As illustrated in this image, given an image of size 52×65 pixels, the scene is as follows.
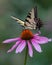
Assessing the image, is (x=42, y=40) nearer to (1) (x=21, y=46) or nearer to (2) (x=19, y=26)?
(1) (x=21, y=46)

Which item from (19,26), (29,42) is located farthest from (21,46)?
(19,26)

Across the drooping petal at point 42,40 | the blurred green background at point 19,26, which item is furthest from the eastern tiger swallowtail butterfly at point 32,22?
the blurred green background at point 19,26

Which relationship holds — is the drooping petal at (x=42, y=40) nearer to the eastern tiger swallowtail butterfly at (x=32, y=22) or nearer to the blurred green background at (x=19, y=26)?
the eastern tiger swallowtail butterfly at (x=32, y=22)

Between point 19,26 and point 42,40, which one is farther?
point 19,26

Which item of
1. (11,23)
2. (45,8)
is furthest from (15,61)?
(45,8)

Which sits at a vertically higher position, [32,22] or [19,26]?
[32,22]

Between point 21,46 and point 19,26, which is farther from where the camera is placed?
point 19,26

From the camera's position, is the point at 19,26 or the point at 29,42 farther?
the point at 19,26

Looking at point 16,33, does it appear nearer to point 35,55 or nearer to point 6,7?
point 35,55

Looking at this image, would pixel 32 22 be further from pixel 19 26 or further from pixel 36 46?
pixel 19 26
